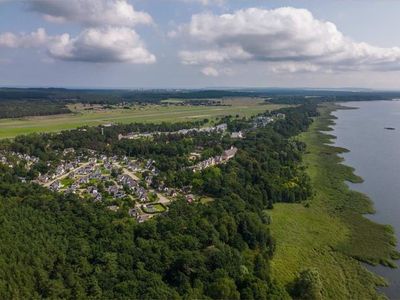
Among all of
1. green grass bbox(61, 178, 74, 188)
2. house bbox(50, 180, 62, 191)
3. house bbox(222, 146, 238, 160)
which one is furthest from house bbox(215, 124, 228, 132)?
house bbox(50, 180, 62, 191)

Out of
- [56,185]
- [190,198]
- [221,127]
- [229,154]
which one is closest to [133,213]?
[190,198]

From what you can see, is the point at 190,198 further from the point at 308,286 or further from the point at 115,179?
the point at 308,286

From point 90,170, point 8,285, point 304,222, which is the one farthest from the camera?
point 90,170

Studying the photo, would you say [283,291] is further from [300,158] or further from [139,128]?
[139,128]

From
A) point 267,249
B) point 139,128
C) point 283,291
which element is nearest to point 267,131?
point 139,128

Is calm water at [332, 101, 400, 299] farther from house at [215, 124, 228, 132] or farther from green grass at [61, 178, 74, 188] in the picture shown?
green grass at [61, 178, 74, 188]

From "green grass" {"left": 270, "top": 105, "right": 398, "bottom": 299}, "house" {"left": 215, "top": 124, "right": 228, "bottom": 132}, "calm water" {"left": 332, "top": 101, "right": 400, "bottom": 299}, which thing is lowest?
"green grass" {"left": 270, "top": 105, "right": 398, "bottom": 299}
